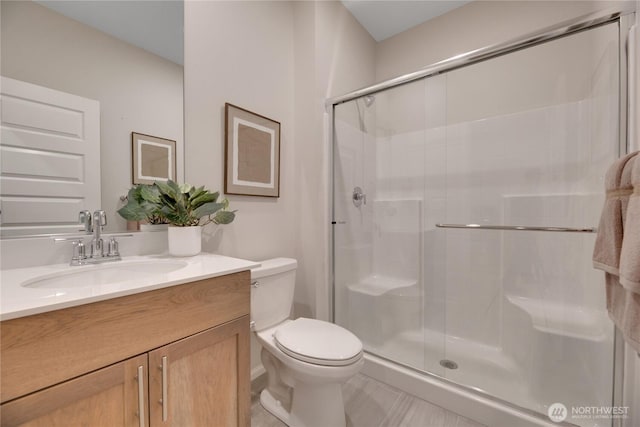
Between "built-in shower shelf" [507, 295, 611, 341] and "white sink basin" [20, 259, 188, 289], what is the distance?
1.84m

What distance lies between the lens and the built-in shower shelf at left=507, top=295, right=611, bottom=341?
1.25 meters

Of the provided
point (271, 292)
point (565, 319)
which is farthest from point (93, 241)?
point (565, 319)

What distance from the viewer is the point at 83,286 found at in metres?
0.80

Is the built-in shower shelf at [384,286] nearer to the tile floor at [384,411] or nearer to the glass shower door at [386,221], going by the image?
the glass shower door at [386,221]

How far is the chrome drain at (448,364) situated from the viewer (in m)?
1.57

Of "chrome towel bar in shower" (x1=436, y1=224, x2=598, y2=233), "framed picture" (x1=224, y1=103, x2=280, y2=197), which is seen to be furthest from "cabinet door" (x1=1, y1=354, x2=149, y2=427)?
"chrome towel bar in shower" (x1=436, y1=224, x2=598, y2=233)

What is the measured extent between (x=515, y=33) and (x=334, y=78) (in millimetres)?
1264

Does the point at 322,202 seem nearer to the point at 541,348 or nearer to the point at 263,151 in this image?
the point at 263,151

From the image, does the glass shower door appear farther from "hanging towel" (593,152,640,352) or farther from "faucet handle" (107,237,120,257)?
"faucet handle" (107,237,120,257)

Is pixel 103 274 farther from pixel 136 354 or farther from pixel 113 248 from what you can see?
pixel 136 354

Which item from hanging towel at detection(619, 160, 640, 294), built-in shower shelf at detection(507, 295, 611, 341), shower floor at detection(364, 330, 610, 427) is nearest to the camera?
hanging towel at detection(619, 160, 640, 294)

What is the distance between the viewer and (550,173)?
5.00 ft

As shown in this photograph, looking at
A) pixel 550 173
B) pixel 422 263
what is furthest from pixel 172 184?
pixel 550 173

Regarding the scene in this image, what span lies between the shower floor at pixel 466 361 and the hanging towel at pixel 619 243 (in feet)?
2.47
